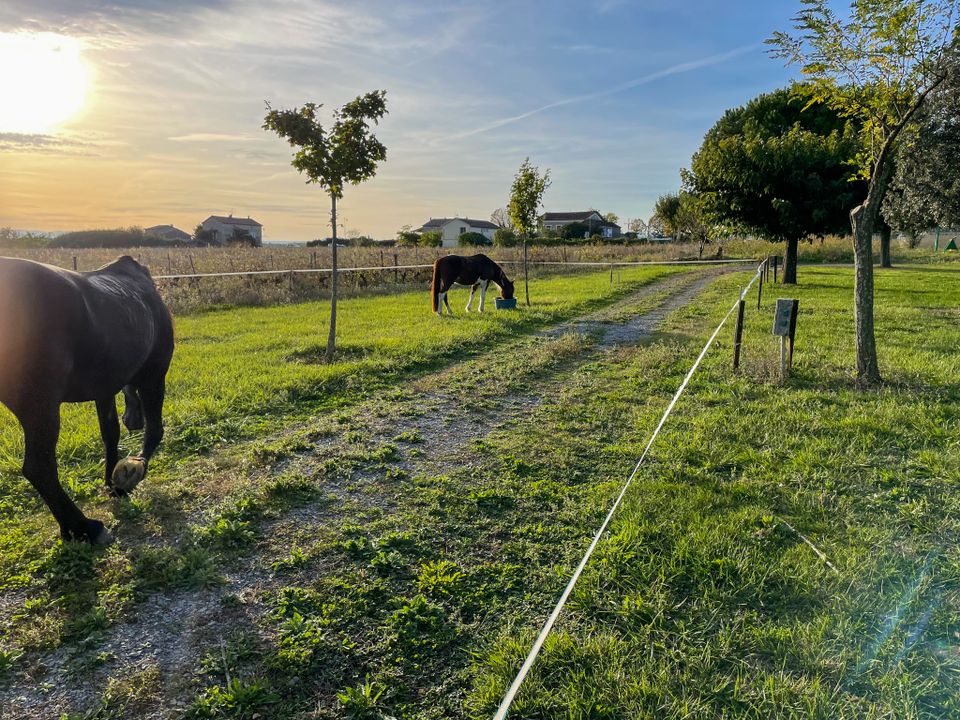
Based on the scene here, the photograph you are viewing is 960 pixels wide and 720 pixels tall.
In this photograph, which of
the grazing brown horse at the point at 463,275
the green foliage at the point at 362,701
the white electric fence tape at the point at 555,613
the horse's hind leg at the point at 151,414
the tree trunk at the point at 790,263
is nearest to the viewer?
the white electric fence tape at the point at 555,613

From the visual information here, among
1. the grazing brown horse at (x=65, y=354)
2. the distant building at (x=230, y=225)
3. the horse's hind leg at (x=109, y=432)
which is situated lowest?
the horse's hind leg at (x=109, y=432)

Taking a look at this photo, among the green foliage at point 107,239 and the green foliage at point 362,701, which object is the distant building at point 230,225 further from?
the green foliage at point 362,701

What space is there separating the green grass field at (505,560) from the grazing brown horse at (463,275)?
7384 millimetres

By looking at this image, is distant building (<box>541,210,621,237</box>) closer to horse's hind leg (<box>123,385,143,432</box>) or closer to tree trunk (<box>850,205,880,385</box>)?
tree trunk (<box>850,205,880,385</box>)

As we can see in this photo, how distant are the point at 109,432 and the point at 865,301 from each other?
8789 millimetres

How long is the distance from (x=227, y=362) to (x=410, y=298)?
10.6 meters

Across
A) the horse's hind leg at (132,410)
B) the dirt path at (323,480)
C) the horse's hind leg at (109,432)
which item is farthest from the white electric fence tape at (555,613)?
the horse's hind leg at (132,410)

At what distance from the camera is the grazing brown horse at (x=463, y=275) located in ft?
45.7

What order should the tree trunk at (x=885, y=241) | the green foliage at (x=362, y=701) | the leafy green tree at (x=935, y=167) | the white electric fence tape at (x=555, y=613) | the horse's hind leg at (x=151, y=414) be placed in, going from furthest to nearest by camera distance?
the tree trunk at (x=885, y=241)
the leafy green tree at (x=935, y=167)
the horse's hind leg at (x=151, y=414)
the green foliage at (x=362, y=701)
the white electric fence tape at (x=555, y=613)

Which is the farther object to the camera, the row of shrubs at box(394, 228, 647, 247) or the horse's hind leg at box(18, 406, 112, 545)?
the row of shrubs at box(394, 228, 647, 247)

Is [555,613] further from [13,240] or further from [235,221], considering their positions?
[235,221]

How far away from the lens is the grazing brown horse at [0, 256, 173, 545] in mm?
3010

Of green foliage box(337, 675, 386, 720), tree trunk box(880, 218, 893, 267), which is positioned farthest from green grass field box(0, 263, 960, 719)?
tree trunk box(880, 218, 893, 267)

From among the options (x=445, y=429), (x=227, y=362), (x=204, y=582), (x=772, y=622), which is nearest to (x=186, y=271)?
(x=227, y=362)
